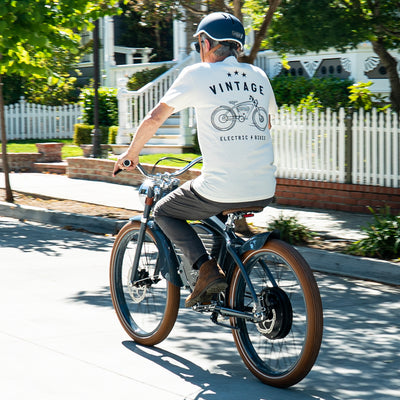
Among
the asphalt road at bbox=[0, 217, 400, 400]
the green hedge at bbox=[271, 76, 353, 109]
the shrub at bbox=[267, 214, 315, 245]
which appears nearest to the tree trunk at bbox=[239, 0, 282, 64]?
the shrub at bbox=[267, 214, 315, 245]

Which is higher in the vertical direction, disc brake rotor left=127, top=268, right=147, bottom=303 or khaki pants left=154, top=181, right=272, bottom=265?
khaki pants left=154, top=181, right=272, bottom=265

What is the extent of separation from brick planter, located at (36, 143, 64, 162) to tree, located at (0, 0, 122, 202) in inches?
191

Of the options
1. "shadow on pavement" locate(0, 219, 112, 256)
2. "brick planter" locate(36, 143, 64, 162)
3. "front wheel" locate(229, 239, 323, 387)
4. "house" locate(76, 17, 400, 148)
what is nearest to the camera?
"front wheel" locate(229, 239, 323, 387)

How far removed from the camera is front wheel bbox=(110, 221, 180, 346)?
206 inches

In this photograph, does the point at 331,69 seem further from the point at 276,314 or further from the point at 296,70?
the point at 276,314

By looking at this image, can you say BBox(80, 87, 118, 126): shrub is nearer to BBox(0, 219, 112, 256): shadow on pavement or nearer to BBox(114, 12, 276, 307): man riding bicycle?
BBox(0, 219, 112, 256): shadow on pavement

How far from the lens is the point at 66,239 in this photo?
9.93 metres

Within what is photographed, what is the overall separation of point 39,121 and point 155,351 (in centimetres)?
2010

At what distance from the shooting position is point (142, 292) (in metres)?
5.52

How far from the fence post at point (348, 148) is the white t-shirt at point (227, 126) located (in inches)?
285

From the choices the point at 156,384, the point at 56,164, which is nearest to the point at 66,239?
the point at 156,384

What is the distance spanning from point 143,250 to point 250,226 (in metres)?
4.82

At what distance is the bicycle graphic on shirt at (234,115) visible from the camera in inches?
182

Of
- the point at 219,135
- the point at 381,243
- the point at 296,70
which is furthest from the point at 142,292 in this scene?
the point at 296,70
